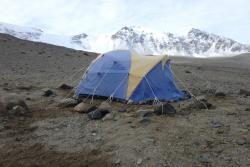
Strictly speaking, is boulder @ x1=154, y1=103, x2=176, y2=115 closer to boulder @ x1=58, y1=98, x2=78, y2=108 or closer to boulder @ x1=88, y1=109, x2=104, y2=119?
boulder @ x1=88, y1=109, x2=104, y2=119

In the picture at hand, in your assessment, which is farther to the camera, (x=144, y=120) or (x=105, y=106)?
(x=105, y=106)

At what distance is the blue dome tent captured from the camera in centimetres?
1480

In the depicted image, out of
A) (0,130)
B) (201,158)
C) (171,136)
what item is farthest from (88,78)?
(201,158)

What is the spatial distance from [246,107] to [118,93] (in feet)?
13.6

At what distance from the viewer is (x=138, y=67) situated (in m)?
15.2

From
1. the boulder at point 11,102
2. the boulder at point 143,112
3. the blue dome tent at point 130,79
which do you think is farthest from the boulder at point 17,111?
the boulder at point 143,112

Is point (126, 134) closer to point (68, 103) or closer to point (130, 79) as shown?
point (68, 103)

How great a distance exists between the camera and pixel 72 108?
1384 centimetres

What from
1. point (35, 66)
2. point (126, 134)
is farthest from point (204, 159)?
point (35, 66)

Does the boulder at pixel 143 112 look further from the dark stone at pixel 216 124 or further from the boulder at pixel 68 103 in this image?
the boulder at pixel 68 103

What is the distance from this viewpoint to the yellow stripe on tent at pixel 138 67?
48.4 ft

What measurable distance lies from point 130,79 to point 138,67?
24.0 inches

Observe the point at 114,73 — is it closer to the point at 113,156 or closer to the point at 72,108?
the point at 72,108

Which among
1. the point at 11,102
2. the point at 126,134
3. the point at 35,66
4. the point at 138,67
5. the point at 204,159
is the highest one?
the point at 138,67
